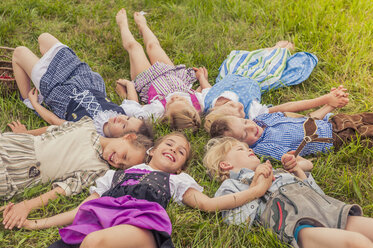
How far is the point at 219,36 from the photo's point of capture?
15.6 feet

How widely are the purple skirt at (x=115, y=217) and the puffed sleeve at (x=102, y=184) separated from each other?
1.18 ft

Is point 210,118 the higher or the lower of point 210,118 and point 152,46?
the lower

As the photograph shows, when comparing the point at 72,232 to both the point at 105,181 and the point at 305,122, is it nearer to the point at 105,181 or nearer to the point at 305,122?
the point at 105,181

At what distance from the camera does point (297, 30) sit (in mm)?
4738

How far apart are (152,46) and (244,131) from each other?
69.7 inches

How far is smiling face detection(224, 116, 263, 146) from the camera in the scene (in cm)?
330

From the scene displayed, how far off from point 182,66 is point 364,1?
2674 mm

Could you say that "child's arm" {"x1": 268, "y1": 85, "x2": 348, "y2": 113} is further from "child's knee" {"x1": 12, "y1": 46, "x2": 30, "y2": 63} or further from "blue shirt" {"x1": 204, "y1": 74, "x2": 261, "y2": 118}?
"child's knee" {"x1": 12, "y1": 46, "x2": 30, "y2": 63}

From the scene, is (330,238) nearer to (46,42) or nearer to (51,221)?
(51,221)

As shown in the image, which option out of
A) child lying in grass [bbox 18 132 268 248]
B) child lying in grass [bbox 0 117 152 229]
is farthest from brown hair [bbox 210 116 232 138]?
child lying in grass [bbox 0 117 152 229]

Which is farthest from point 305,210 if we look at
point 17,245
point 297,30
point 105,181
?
point 297,30

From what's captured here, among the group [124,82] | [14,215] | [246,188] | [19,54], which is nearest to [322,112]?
[246,188]

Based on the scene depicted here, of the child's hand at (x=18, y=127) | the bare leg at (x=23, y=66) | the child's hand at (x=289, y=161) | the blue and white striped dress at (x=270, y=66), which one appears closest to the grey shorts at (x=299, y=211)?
the child's hand at (x=289, y=161)

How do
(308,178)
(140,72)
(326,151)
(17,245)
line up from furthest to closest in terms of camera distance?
(140,72) < (326,151) < (308,178) < (17,245)
